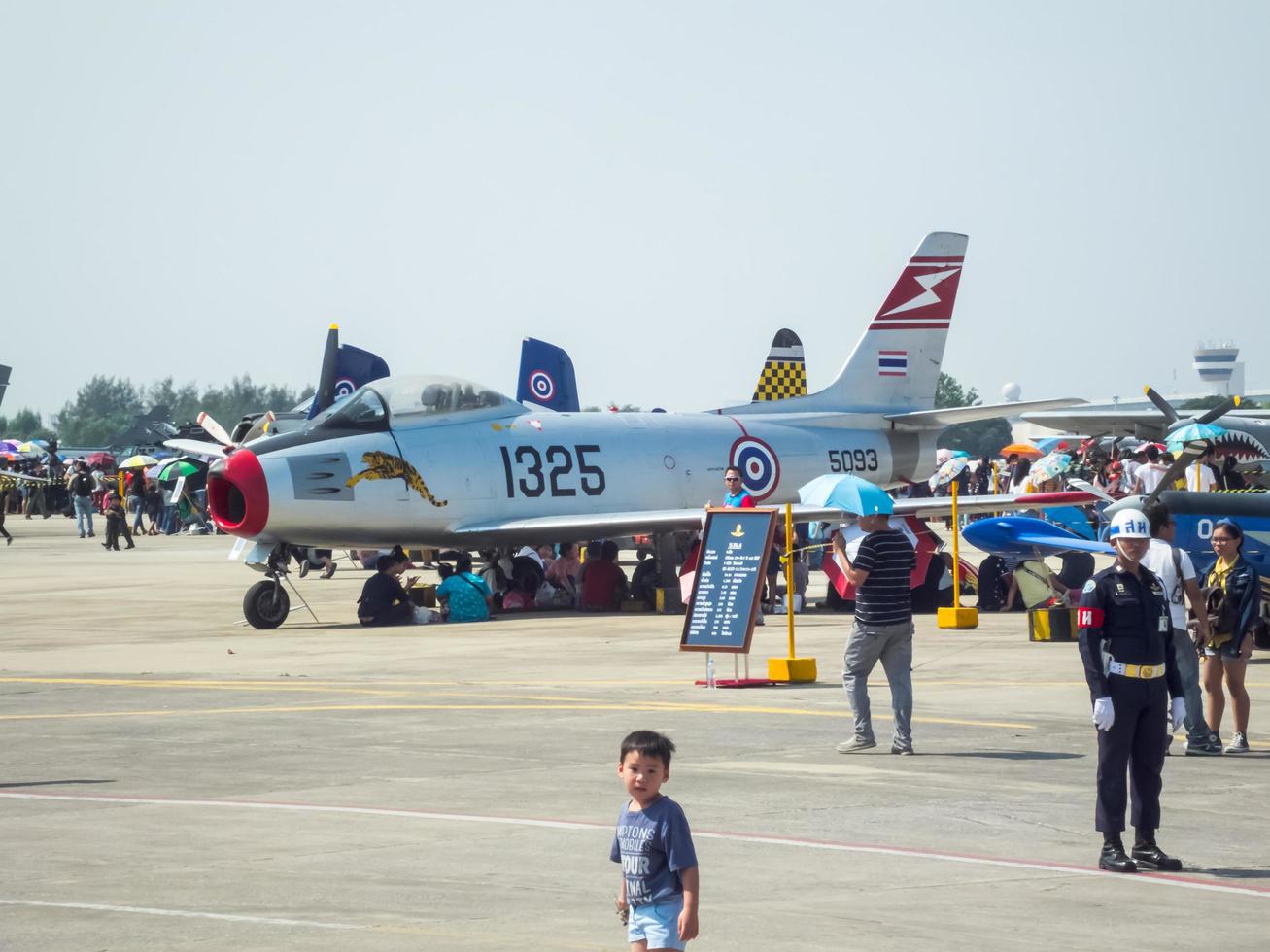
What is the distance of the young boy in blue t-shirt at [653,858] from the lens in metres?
6.04

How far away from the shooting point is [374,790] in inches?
446

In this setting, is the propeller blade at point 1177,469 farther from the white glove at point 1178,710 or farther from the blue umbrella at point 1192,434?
the blue umbrella at point 1192,434

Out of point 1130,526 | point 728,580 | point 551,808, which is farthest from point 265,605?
point 1130,526

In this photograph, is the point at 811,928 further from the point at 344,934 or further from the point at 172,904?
the point at 172,904

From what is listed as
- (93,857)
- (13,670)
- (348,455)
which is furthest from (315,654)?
(93,857)

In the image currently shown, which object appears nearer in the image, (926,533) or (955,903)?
(955,903)

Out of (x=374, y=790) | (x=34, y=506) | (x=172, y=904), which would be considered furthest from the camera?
(x=34, y=506)

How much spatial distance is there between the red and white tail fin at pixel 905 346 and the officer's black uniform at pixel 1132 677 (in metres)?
24.1

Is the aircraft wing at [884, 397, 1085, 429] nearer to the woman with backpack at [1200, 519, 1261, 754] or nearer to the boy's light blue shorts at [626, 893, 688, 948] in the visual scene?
the woman with backpack at [1200, 519, 1261, 754]

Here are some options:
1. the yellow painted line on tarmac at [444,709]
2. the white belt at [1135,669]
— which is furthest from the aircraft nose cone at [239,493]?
the white belt at [1135,669]

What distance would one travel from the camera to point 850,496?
48.4ft

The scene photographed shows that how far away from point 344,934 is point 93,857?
236cm

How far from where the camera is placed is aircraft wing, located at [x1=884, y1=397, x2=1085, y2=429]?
29812mm

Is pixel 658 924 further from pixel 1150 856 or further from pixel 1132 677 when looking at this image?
pixel 1132 677
